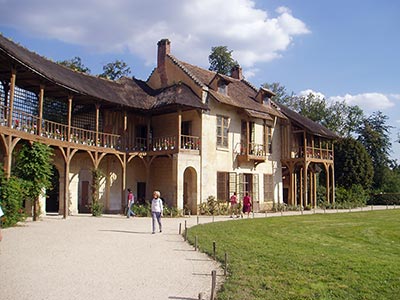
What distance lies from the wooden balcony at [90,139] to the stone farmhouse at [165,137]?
0.22 ft

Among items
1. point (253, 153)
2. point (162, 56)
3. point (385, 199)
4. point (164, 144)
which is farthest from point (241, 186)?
point (385, 199)

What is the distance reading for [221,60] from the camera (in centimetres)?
4556

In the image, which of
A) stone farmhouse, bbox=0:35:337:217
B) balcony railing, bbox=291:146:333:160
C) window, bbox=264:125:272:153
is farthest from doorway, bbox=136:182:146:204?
balcony railing, bbox=291:146:333:160

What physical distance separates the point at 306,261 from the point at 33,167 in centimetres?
1188

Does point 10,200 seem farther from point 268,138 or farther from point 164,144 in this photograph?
point 268,138

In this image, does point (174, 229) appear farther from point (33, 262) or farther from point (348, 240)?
point (33, 262)

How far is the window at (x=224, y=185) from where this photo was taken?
26125 mm

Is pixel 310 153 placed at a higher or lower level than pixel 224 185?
higher

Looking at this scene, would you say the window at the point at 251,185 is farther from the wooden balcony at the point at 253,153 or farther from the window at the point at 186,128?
the window at the point at 186,128

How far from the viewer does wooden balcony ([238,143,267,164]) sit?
27.1 meters

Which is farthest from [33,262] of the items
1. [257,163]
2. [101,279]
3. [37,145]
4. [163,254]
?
[257,163]

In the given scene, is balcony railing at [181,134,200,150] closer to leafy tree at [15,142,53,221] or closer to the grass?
the grass

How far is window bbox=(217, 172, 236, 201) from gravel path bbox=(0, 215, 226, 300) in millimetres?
12023

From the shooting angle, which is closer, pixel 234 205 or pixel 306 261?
pixel 306 261
